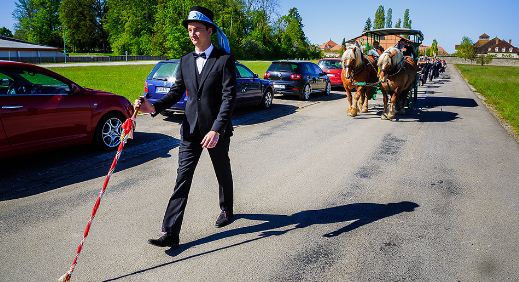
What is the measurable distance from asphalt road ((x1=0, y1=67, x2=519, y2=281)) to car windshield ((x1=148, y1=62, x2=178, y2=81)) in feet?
6.22

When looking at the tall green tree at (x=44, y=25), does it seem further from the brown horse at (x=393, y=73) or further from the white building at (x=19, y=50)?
Result: the brown horse at (x=393, y=73)

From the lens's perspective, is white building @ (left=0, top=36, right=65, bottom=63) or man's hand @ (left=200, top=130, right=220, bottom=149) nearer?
man's hand @ (left=200, top=130, right=220, bottom=149)

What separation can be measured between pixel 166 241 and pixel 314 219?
174 centimetres

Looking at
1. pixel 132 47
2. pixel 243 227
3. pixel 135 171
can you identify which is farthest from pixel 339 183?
pixel 132 47

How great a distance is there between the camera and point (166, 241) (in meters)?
3.51

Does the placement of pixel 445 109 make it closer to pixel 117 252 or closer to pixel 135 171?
pixel 135 171

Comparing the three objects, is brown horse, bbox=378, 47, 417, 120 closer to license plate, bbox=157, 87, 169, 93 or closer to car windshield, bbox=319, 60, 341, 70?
license plate, bbox=157, 87, 169, 93

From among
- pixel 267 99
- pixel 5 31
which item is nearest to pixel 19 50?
pixel 267 99

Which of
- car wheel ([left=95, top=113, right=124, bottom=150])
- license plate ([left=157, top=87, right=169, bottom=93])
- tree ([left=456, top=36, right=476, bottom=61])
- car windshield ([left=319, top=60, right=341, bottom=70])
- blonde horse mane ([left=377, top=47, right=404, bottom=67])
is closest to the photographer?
car wheel ([left=95, top=113, right=124, bottom=150])

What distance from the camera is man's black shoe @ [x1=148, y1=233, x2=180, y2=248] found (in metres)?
3.50

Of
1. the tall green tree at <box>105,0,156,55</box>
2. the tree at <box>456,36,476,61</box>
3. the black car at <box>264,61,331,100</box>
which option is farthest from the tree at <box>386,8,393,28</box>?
the black car at <box>264,61,331,100</box>

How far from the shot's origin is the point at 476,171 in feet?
20.5

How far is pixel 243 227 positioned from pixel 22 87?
14.0 feet

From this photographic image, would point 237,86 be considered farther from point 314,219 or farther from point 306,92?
point 314,219
